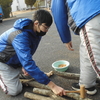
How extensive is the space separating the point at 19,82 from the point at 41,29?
45.7 inches

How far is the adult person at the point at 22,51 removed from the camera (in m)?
1.95

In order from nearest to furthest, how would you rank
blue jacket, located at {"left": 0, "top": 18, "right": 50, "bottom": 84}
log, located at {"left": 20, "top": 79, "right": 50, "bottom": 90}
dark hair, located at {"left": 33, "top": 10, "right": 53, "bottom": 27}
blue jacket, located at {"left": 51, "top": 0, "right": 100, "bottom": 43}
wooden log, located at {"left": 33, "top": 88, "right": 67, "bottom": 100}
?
blue jacket, located at {"left": 51, "top": 0, "right": 100, "bottom": 43}, blue jacket, located at {"left": 0, "top": 18, "right": 50, "bottom": 84}, dark hair, located at {"left": 33, "top": 10, "right": 53, "bottom": 27}, wooden log, located at {"left": 33, "top": 88, "right": 67, "bottom": 100}, log, located at {"left": 20, "top": 79, "right": 50, "bottom": 90}

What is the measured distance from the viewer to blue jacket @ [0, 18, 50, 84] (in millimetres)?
1937

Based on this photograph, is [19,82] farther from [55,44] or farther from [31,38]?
[55,44]

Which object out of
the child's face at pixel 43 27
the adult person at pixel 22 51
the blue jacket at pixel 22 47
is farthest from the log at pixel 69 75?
the child's face at pixel 43 27

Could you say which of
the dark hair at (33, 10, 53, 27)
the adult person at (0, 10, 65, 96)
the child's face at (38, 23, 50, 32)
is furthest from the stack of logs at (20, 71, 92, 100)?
the dark hair at (33, 10, 53, 27)

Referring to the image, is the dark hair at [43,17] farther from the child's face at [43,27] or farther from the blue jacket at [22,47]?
the blue jacket at [22,47]

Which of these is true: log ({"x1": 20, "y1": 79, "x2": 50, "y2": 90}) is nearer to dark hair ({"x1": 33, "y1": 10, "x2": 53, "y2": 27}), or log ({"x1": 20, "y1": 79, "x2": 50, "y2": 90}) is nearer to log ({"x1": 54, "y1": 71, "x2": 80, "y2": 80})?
log ({"x1": 54, "y1": 71, "x2": 80, "y2": 80})

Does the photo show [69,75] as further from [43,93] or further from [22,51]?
[22,51]

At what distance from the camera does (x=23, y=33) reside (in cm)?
214

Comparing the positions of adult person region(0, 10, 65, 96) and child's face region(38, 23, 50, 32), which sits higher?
child's face region(38, 23, 50, 32)

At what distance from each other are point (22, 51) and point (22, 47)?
0.06 m

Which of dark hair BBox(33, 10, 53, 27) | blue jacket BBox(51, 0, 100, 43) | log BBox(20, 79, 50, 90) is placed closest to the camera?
blue jacket BBox(51, 0, 100, 43)

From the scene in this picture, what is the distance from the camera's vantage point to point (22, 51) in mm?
1968
